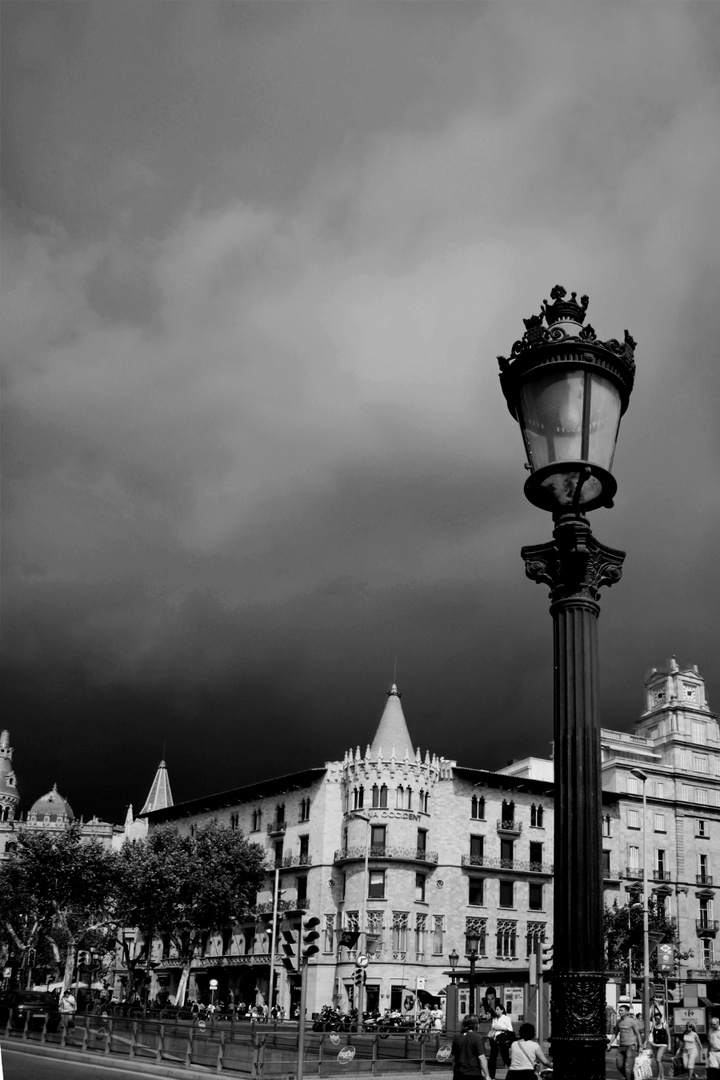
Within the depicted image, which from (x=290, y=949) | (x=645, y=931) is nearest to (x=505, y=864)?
(x=645, y=931)

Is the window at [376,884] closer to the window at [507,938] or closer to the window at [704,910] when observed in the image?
the window at [507,938]

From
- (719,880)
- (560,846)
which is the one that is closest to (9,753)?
(719,880)

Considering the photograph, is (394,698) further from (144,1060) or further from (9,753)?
(9,753)

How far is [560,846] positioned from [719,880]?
7684 cm

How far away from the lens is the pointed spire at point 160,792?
138375mm

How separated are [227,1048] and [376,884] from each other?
40.0 meters

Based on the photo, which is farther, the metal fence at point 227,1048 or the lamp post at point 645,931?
the lamp post at point 645,931

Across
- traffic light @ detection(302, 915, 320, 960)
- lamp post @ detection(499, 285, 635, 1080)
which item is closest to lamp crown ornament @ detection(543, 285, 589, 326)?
lamp post @ detection(499, 285, 635, 1080)

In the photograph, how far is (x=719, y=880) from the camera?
2923 inches

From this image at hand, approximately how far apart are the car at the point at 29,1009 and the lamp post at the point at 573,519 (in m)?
31.0

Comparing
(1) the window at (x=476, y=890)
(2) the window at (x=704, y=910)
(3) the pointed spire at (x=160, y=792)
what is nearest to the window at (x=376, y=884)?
(1) the window at (x=476, y=890)

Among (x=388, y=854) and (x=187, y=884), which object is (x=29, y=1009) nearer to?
(x=187, y=884)

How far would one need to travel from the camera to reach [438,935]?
6338cm

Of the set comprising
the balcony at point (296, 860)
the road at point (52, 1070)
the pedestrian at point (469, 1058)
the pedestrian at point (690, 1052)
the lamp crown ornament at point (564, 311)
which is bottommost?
the road at point (52, 1070)
